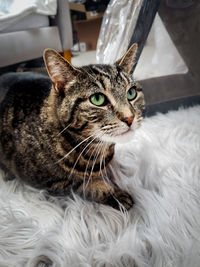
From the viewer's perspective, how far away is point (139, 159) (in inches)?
27.0

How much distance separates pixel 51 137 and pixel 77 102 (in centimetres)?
12

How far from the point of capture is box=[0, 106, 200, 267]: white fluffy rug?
39 cm

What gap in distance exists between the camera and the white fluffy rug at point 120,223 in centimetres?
39

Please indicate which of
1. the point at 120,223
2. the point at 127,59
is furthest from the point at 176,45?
the point at 120,223

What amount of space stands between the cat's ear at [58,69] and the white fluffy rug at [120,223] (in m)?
0.31

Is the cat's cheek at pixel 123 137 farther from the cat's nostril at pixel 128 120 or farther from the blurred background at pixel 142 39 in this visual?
the blurred background at pixel 142 39

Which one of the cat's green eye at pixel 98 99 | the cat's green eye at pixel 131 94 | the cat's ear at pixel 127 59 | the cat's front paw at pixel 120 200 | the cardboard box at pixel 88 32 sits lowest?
the cat's front paw at pixel 120 200

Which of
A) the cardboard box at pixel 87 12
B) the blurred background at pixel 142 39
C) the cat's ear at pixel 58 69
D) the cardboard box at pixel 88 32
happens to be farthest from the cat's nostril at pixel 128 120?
the cardboard box at pixel 87 12

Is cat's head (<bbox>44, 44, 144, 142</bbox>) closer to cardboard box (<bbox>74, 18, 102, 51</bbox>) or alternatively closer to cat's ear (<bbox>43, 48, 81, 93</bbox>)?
cat's ear (<bbox>43, 48, 81, 93</bbox>)

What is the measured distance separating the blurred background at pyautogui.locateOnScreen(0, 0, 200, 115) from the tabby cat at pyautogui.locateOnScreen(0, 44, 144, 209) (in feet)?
1.23

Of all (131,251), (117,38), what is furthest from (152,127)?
(131,251)

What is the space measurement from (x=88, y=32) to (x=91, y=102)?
2008 mm

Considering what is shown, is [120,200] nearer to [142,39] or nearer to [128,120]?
[128,120]

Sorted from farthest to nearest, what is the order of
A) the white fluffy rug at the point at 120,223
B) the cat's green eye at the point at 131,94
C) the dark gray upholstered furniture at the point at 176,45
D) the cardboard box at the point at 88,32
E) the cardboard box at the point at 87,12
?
the cardboard box at the point at 88,32
the cardboard box at the point at 87,12
the dark gray upholstered furniture at the point at 176,45
the cat's green eye at the point at 131,94
the white fluffy rug at the point at 120,223
